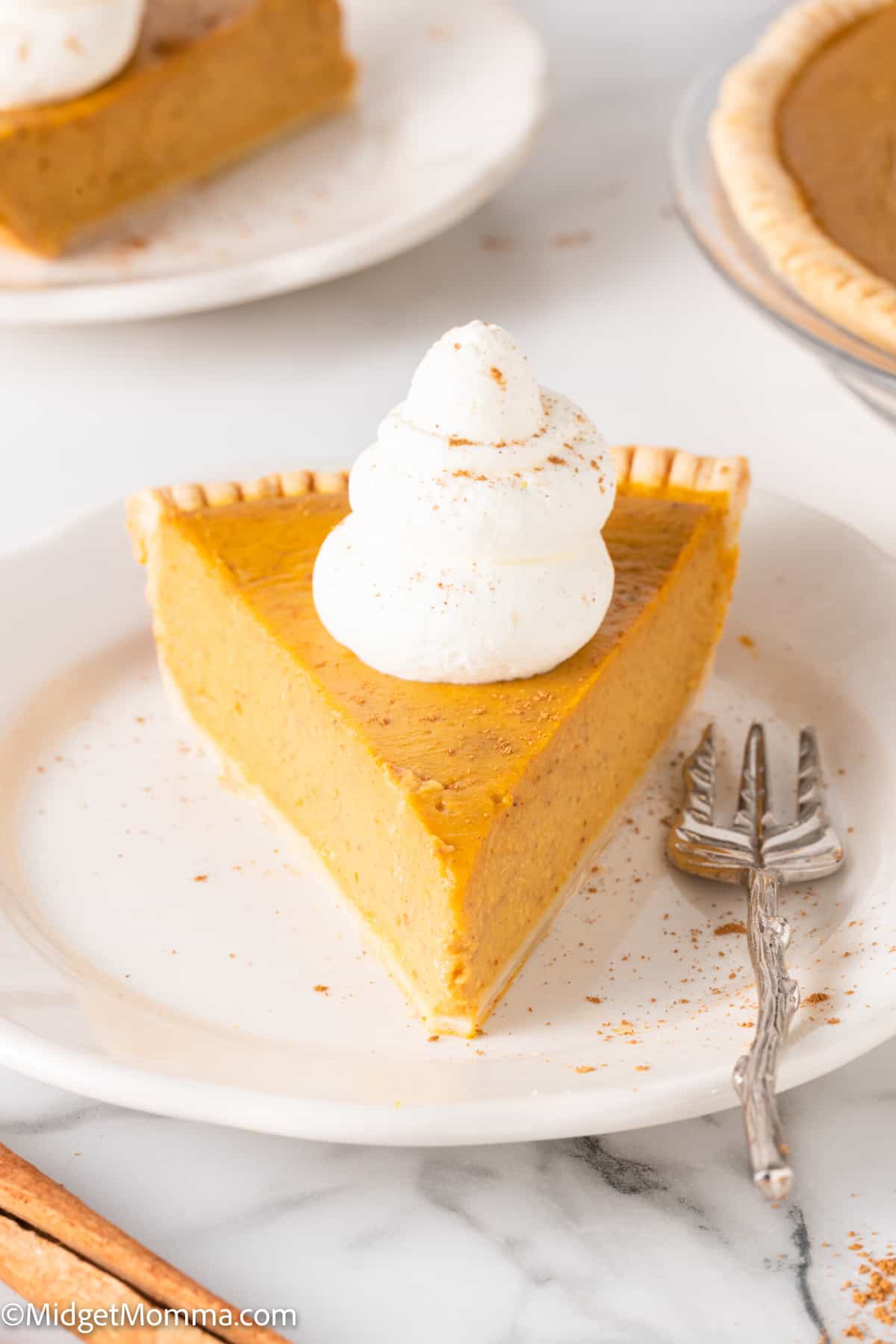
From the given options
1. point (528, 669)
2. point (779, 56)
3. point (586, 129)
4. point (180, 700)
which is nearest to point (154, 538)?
point (180, 700)

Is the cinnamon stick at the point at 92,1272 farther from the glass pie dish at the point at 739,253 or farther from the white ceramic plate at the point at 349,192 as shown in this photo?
the white ceramic plate at the point at 349,192

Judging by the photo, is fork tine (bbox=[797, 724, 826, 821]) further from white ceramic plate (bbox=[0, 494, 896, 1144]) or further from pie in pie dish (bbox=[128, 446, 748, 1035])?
pie in pie dish (bbox=[128, 446, 748, 1035])

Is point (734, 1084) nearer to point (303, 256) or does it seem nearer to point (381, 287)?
point (303, 256)

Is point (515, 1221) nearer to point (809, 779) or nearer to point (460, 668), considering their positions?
point (460, 668)

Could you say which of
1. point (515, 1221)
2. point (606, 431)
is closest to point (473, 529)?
point (515, 1221)

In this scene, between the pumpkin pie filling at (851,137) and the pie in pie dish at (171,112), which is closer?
the pumpkin pie filling at (851,137)

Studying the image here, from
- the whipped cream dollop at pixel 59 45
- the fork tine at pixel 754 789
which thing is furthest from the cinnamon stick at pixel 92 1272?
the whipped cream dollop at pixel 59 45
